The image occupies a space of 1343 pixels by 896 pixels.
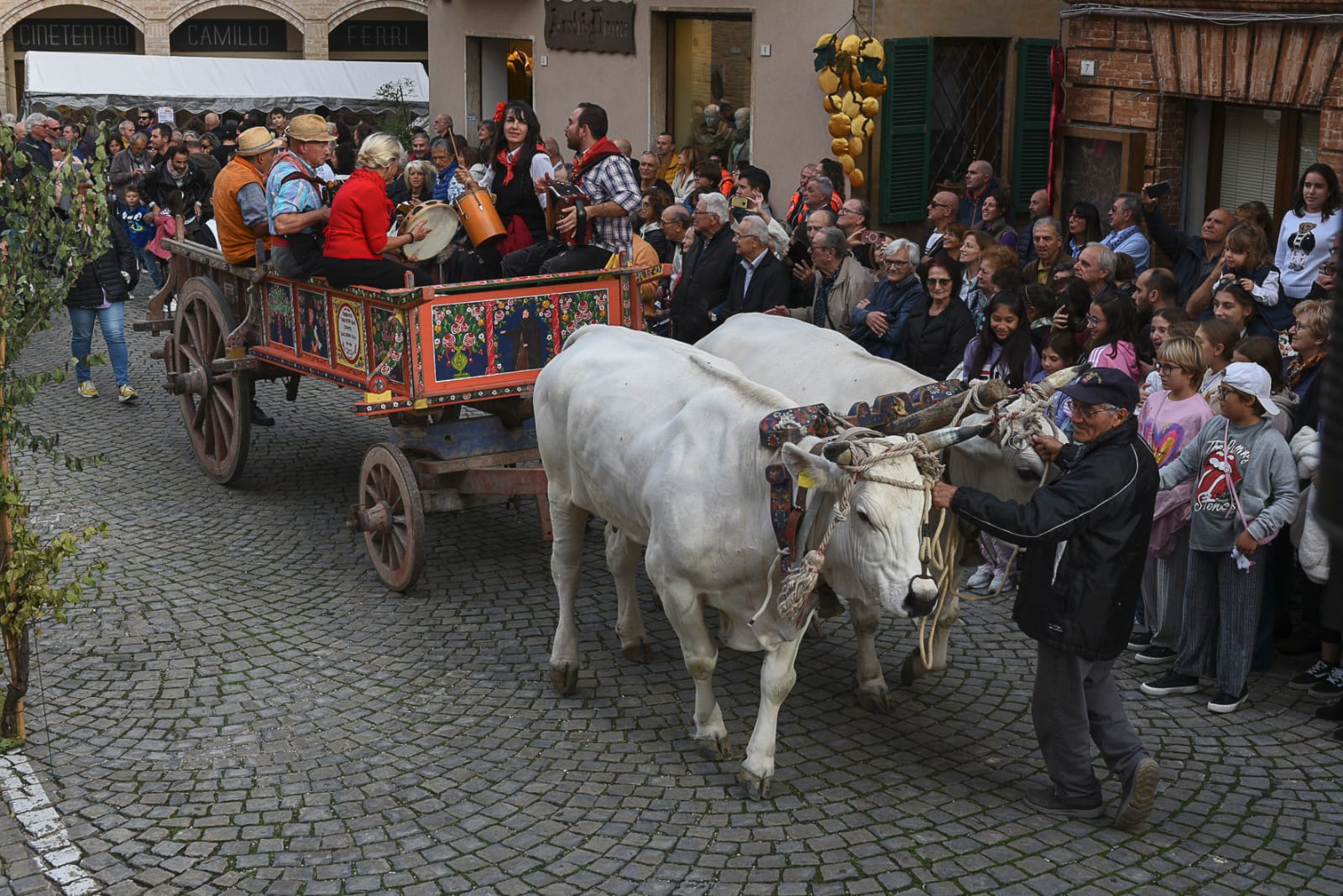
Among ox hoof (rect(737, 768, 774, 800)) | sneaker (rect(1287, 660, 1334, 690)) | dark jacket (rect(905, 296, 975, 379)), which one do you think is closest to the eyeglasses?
ox hoof (rect(737, 768, 774, 800))

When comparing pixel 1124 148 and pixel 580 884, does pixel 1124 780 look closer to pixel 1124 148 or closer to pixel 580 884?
pixel 580 884

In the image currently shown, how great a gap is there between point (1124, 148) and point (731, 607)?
26.0 feet

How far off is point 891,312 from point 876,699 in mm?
3019

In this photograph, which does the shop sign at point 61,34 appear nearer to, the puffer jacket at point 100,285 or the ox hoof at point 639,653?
the puffer jacket at point 100,285

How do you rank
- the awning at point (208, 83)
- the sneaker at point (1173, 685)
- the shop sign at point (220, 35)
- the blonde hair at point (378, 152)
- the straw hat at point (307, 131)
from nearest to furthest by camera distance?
the sneaker at point (1173, 685), the blonde hair at point (378, 152), the straw hat at point (307, 131), the awning at point (208, 83), the shop sign at point (220, 35)

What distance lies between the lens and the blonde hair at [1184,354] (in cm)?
729

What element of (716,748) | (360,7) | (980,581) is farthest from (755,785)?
(360,7)

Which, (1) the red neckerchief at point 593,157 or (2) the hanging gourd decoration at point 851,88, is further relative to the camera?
(2) the hanging gourd decoration at point 851,88

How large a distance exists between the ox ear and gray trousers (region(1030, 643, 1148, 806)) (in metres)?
1.08

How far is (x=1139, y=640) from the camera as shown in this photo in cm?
777

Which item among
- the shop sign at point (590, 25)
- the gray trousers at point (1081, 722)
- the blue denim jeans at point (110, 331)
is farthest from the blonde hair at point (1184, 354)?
the shop sign at point (590, 25)

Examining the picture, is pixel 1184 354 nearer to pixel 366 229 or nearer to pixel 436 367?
pixel 436 367

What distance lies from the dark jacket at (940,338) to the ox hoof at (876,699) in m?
2.59

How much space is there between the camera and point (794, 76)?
15305mm
